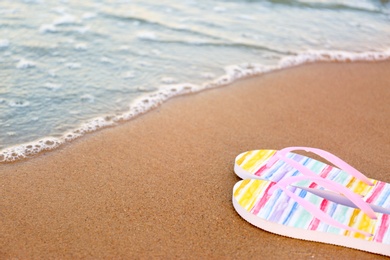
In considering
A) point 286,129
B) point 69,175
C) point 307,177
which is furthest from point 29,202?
point 286,129

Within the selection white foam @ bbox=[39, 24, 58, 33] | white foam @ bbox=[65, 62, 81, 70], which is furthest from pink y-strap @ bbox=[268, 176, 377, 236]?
white foam @ bbox=[39, 24, 58, 33]

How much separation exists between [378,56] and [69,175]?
2850mm

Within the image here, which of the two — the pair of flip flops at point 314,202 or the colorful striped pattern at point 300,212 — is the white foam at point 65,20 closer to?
the pair of flip flops at point 314,202

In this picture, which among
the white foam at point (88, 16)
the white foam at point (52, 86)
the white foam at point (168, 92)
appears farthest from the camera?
the white foam at point (88, 16)

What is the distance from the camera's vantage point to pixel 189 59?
13.0 feet

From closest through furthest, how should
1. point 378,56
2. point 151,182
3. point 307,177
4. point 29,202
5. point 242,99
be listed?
point 307,177
point 29,202
point 151,182
point 242,99
point 378,56

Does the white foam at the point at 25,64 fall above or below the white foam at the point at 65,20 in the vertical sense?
below

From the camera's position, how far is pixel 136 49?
160 inches

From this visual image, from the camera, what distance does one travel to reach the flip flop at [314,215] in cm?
213

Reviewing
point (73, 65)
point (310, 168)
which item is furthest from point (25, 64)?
point (310, 168)

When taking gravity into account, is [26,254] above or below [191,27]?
below

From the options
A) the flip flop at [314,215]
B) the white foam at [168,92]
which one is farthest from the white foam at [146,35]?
the flip flop at [314,215]

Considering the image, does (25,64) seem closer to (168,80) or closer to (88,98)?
(88,98)

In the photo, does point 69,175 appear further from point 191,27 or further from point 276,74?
point 191,27
